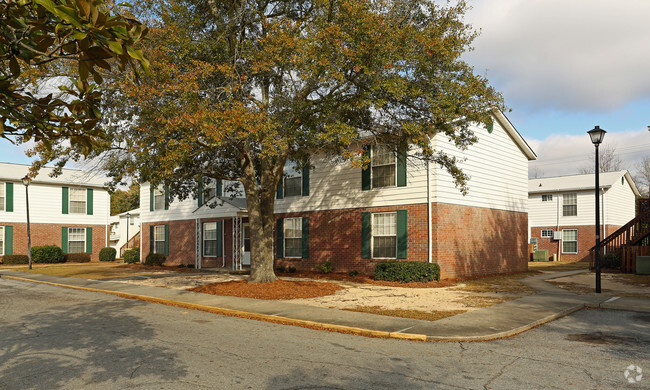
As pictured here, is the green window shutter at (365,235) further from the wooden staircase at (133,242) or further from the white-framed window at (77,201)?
the white-framed window at (77,201)

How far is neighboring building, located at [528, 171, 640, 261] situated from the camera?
35.3m

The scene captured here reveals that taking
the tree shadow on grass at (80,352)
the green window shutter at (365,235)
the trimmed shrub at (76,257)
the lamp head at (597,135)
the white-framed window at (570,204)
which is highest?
the lamp head at (597,135)

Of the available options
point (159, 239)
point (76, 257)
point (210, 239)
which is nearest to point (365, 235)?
point (210, 239)

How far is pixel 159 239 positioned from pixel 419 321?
25022 mm

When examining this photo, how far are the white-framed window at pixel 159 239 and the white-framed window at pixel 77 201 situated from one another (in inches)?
403

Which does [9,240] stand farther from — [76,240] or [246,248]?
[246,248]

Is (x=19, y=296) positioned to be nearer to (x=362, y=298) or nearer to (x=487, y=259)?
(x=362, y=298)

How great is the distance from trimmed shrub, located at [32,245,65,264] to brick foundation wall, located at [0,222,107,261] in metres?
1.42

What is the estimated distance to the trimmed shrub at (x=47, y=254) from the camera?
33.8m

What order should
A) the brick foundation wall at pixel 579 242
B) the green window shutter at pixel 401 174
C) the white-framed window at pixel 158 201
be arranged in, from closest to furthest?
the green window shutter at pixel 401 174 < the white-framed window at pixel 158 201 < the brick foundation wall at pixel 579 242

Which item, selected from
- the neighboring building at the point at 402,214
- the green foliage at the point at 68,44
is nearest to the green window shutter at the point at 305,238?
the neighboring building at the point at 402,214

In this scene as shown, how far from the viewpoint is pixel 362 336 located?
9.59 m

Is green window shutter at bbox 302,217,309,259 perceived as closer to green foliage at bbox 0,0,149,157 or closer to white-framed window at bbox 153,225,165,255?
white-framed window at bbox 153,225,165,255

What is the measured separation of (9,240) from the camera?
1345 inches
